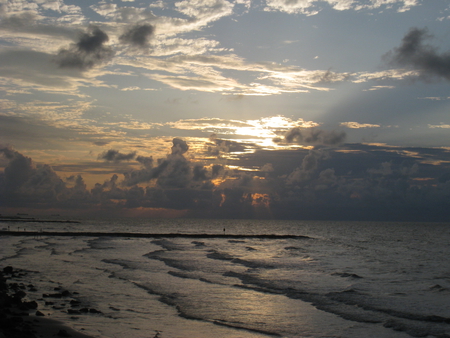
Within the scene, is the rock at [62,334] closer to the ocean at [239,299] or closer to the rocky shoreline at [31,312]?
the rocky shoreline at [31,312]

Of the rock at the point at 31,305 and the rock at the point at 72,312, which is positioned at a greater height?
the rock at the point at 31,305

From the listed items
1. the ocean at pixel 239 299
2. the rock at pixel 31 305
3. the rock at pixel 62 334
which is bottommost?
the ocean at pixel 239 299

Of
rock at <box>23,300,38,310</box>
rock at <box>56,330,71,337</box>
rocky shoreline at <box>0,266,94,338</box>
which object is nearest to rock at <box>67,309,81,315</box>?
rocky shoreline at <box>0,266,94,338</box>

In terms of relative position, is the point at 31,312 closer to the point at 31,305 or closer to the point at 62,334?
the point at 31,305

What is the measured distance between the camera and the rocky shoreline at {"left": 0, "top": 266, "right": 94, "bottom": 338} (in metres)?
16.5

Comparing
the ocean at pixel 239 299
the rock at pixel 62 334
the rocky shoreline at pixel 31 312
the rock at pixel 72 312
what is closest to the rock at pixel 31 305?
the rocky shoreline at pixel 31 312

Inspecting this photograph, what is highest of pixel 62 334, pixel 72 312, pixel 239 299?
pixel 62 334

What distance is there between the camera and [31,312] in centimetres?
2120

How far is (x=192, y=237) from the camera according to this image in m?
111

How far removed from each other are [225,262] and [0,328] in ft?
120

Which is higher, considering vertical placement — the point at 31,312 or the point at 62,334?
the point at 62,334

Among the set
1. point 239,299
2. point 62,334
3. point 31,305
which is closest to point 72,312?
point 31,305

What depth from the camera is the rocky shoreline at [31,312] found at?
16.5 m

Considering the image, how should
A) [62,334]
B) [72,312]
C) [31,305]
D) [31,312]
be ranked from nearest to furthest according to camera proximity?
[62,334]
[31,312]
[72,312]
[31,305]
